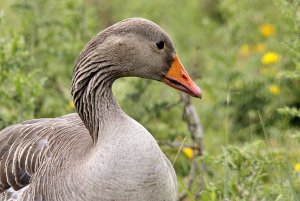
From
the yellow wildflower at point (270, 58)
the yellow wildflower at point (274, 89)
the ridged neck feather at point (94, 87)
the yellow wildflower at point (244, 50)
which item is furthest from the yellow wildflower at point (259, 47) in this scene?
the ridged neck feather at point (94, 87)

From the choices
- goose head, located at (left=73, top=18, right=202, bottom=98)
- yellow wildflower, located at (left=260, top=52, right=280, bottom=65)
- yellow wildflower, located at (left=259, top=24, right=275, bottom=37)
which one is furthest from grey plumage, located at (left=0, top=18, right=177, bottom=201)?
yellow wildflower, located at (left=259, top=24, right=275, bottom=37)

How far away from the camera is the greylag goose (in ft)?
17.7

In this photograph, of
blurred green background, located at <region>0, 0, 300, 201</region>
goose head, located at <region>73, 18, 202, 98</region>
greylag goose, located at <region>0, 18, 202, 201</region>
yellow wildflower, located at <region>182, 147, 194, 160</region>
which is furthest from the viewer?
yellow wildflower, located at <region>182, 147, 194, 160</region>

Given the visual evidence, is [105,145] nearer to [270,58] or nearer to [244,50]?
[270,58]

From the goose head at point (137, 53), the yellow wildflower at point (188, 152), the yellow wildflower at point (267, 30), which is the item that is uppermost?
the goose head at point (137, 53)

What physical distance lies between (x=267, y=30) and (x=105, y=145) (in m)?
6.11

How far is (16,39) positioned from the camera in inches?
283

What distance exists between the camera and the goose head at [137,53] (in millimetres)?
5637

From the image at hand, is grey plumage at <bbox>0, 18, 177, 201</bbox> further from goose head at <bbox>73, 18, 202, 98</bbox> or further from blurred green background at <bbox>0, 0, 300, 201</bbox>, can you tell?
blurred green background at <bbox>0, 0, 300, 201</bbox>

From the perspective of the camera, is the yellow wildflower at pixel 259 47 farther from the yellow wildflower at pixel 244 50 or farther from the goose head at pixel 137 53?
the goose head at pixel 137 53

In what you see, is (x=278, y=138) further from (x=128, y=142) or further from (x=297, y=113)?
(x=128, y=142)

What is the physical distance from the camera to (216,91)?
904cm

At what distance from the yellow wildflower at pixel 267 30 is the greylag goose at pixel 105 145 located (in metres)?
5.46

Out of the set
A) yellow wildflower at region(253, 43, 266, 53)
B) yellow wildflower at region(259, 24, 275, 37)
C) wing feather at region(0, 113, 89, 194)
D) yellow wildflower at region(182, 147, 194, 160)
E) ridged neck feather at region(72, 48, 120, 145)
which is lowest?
yellow wildflower at region(182, 147, 194, 160)
